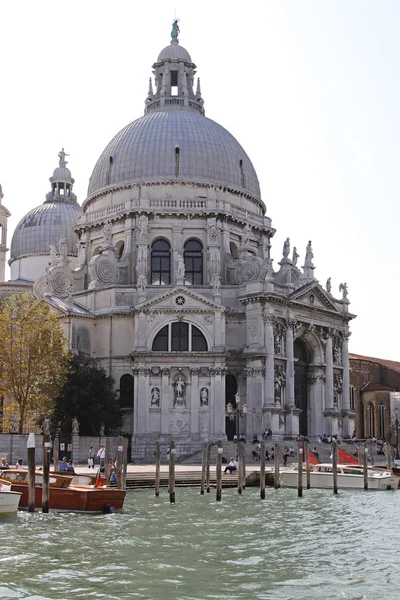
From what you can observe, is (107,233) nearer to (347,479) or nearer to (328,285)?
(328,285)

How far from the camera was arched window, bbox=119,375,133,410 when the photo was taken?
158 feet

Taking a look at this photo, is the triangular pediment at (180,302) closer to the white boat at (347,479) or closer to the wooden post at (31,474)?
the white boat at (347,479)

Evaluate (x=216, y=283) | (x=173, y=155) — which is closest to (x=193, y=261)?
(x=216, y=283)

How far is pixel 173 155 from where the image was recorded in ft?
179

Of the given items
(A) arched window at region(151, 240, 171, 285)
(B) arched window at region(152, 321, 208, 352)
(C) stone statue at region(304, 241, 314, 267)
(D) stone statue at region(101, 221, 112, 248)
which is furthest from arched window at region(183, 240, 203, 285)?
(C) stone statue at region(304, 241, 314, 267)

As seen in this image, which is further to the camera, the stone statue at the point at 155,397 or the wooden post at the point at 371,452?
the stone statue at the point at 155,397

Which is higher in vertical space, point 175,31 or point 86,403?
point 175,31

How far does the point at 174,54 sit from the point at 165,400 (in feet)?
86.7

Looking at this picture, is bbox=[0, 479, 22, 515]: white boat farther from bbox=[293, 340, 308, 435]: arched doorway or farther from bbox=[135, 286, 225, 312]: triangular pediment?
bbox=[293, 340, 308, 435]: arched doorway

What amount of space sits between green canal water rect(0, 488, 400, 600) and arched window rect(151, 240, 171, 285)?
86.4ft

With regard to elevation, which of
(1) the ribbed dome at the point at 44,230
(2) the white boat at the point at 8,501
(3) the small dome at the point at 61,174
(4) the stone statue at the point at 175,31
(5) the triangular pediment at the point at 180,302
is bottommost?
(2) the white boat at the point at 8,501

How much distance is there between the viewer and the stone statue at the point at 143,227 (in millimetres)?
50875

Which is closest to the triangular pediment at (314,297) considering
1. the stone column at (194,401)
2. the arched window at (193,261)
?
the arched window at (193,261)

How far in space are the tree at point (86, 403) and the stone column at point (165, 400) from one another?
2.37 m
